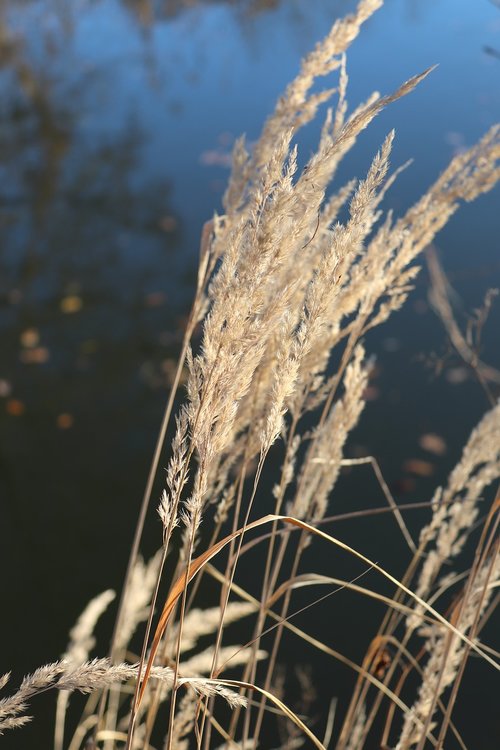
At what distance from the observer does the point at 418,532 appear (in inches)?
122

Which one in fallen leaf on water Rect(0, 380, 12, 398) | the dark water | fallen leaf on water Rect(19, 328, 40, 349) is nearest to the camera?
the dark water

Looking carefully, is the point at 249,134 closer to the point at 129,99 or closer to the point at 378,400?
the point at 129,99

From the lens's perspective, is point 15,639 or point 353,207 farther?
point 15,639

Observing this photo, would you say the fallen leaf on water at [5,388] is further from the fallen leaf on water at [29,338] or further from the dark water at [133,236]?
the fallen leaf on water at [29,338]

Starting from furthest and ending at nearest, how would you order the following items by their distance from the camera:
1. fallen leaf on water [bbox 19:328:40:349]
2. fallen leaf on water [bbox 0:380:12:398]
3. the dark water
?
fallen leaf on water [bbox 19:328:40:349]
fallen leaf on water [bbox 0:380:12:398]
the dark water

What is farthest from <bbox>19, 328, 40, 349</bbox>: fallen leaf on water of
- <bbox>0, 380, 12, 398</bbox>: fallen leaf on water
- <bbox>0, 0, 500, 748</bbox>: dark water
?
<bbox>0, 380, 12, 398</bbox>: fallen leaf on water

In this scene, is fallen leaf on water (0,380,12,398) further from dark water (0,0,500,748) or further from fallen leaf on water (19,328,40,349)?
fallen leaf on water (19,328,40,349)

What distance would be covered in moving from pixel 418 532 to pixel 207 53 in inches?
263

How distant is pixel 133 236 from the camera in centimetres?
538

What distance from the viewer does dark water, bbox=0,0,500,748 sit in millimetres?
3186

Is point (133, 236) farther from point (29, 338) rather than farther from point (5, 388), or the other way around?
point (5, 388)

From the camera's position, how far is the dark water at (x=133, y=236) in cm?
319

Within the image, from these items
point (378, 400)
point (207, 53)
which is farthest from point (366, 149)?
point (207, 53)

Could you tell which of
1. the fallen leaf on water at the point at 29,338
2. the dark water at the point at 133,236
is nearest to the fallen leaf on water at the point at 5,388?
the dark water at the point at 133,236
